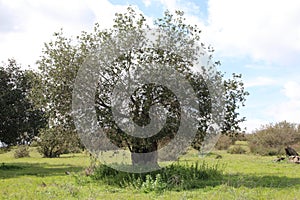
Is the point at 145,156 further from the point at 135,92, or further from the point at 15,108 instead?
the point at 15,108

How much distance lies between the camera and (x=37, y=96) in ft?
53.9

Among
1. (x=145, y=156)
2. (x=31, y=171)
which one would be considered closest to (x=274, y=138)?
(x=31, y=171)

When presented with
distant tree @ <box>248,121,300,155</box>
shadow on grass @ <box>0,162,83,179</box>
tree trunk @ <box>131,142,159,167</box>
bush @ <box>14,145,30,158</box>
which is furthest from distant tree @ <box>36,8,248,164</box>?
bush @ <box>14,145,30,158</box>

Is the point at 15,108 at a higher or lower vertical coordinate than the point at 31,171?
higher

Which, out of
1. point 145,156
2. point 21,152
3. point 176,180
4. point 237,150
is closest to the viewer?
point 176,180

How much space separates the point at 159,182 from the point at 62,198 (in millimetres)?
3555

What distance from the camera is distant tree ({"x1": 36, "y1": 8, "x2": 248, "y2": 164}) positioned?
14.7m

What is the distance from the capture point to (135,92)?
48.7ft

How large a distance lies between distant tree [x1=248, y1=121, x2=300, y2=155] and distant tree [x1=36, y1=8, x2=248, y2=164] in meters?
28.5

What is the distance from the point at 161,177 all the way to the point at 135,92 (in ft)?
11.6

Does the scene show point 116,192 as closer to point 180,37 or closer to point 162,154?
point 162,154

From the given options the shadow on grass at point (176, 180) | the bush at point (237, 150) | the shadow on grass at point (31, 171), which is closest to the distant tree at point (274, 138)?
the bush at point (237, 150)

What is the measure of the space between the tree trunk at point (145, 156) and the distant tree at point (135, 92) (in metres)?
0.05

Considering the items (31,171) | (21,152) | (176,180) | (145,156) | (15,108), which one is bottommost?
(176,180)
